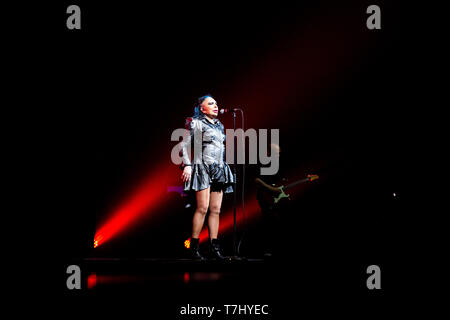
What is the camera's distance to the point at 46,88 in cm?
353

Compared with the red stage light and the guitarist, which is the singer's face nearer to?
the guitarist

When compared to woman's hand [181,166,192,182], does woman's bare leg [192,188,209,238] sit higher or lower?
lower

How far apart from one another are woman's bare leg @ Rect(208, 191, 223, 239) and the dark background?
929 millimetres

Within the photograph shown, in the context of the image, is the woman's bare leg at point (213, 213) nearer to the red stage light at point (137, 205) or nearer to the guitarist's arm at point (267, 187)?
the guitarist's arm at point (267, 187)

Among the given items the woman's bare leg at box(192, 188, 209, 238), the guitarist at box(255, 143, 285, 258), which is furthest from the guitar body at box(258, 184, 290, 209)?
the woman's bare leg at box(192, 188, 209, 238)

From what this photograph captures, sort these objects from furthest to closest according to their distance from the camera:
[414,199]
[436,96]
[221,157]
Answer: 1. [436,96]
2. [414,199]
3. [221,157]

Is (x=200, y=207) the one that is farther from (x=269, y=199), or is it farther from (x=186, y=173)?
(x=269, y=199)

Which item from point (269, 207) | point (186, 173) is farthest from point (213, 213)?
point (269, 207)

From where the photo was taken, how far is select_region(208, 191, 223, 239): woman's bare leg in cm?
375
